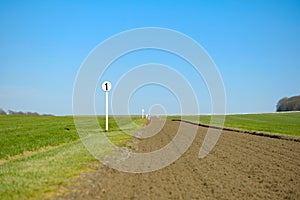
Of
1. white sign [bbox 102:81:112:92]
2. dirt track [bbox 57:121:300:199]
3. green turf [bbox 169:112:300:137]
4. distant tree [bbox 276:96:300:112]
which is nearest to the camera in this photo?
dirt track [bbox 57:121:300:199]

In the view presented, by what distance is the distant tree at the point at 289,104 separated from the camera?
12174 centimetres

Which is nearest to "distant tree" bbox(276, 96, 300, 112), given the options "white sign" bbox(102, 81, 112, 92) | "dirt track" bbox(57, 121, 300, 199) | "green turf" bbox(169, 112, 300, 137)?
"green turf" bbox(169, 112, 300, 137)

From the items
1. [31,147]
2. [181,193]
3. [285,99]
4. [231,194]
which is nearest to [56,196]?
[181,193]

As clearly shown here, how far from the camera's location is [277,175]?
10.6 m

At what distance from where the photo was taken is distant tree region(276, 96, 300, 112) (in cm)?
12174

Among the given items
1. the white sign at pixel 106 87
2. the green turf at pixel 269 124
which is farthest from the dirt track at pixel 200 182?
the green turf at pixel 269 124

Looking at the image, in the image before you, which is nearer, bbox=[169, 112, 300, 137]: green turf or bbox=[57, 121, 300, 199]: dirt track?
bbox=[57, 121, 300, 199]: dirt track

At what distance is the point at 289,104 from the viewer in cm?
12719

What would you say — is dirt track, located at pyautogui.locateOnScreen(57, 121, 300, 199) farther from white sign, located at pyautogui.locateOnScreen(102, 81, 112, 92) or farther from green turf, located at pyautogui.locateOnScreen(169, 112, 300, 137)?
green turf, located at pyautogui.locateOnScreen(169, 112, 300, 137)

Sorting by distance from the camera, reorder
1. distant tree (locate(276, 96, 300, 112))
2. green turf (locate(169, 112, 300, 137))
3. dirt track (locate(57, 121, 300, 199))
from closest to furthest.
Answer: dirt track (locate(57, 121, 300, 199)), green turf (locate(169, 112, 300, 137)), distant tree (locate(276, 96, 300, 112))

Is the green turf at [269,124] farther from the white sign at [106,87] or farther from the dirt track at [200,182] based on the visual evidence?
the dirt track at [200,182]

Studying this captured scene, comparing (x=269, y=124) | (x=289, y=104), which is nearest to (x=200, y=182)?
(x=269, y=124)

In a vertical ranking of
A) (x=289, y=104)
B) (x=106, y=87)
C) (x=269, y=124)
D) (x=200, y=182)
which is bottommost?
(x=200, y=182)

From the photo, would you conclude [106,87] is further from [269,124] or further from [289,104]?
[289,104]
